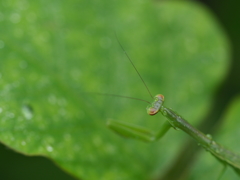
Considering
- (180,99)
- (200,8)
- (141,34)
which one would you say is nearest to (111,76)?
(141,34)

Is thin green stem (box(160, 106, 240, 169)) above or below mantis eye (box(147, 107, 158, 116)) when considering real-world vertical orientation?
above

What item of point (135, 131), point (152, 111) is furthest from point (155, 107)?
point (135, 131)

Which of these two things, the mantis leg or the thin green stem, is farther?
the mantis leg

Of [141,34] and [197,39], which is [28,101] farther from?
[197,39]

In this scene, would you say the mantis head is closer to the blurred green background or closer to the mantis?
the mantis

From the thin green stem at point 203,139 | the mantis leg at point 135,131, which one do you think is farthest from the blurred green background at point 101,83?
the thin green stem at point 203,139

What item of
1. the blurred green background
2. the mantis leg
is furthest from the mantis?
the blurred green background
